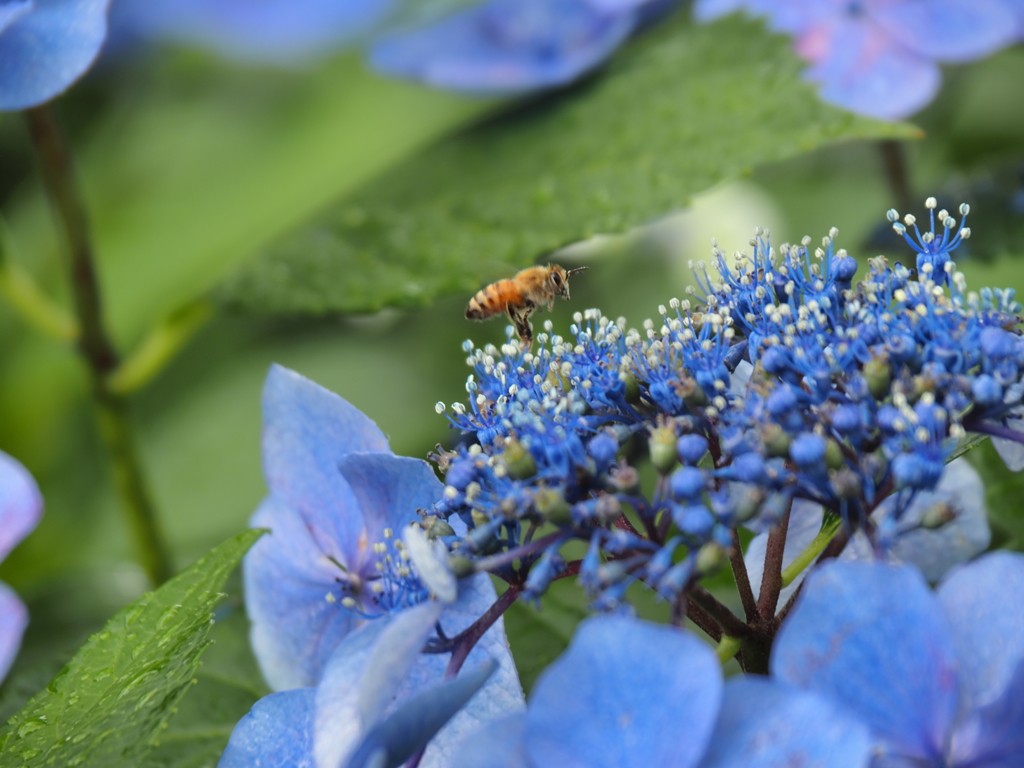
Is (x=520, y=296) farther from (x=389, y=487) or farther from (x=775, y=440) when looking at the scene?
(x=775, y=440)

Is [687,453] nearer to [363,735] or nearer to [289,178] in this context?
[363,735]

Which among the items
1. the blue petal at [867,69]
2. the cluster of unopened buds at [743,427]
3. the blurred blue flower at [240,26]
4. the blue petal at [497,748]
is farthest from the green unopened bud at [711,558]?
the blurred blue flower at [240,26]

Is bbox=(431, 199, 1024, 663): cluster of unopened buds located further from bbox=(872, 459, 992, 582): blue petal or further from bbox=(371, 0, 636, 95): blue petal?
bbox=(371, 0, 636, 95): blue petal

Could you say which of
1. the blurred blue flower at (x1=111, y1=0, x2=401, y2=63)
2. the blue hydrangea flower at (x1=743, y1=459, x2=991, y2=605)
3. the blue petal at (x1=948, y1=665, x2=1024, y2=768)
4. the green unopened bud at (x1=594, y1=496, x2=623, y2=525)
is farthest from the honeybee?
the blurred blue flower at (x1=111, y1=0, x2=401, y2=63)

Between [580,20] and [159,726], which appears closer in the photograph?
[159,726]

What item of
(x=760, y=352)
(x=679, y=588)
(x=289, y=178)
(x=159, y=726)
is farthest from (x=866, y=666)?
(x=289, y=178)

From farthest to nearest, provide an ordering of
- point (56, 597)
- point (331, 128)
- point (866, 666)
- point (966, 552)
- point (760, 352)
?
point (331, 128) < point (56, 597) < point (966, 552) < point (760, 352) < point (866, 666)

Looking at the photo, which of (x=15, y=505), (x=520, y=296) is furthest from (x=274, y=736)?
(x=520, y=296)
